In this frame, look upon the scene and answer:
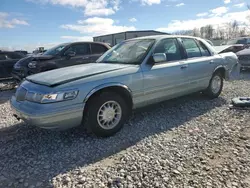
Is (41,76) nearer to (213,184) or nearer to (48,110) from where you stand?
(48,110)

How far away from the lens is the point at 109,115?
3691 mm

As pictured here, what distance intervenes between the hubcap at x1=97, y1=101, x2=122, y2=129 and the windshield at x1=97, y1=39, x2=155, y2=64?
91 cm

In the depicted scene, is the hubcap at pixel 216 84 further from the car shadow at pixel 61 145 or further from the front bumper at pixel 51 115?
the front bumper at pixel 51 115

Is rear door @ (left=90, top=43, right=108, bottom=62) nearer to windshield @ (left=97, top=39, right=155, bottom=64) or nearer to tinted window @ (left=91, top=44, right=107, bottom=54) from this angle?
tinted window @ (left=91, top=44, right=107, bottom=54)

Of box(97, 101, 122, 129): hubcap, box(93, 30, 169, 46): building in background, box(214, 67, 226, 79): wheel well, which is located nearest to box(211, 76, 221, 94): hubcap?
box(214, 67, 226, 79): wheel well

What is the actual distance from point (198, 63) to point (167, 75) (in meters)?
1.16

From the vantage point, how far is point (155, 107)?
5.22 metres

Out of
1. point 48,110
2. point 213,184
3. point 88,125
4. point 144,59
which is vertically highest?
point 144,59

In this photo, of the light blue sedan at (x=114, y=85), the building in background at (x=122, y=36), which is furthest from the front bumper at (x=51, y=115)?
the building in background at (x=122, y=36)

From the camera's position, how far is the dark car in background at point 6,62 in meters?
9.30

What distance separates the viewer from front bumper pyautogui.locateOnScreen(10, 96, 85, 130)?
10.2 ft

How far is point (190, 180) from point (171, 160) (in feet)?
1.46

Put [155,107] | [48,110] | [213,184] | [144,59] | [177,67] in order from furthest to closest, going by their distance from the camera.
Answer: [155,107] < [177,67] < [144,59] < [48,110] < [213,184]

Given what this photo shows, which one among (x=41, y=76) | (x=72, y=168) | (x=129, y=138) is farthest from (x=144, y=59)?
(x=72, y=168)
